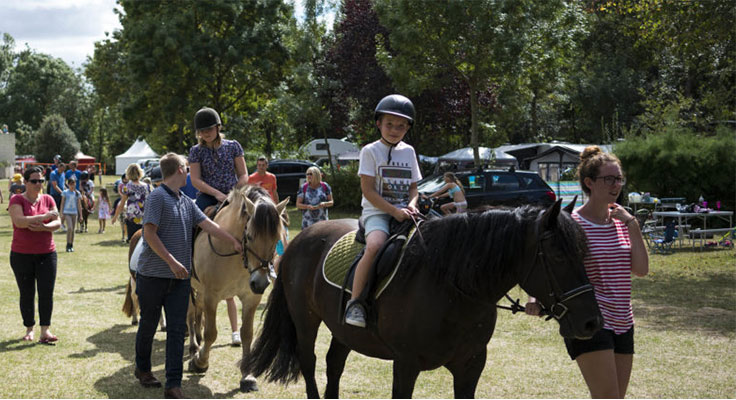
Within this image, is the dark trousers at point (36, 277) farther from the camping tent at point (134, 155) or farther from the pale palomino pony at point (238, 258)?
the camping tent at point (134, 155)

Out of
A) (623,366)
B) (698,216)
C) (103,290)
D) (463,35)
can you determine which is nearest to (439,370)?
(623,366)

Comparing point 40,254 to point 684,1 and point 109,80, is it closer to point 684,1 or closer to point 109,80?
point 684,1

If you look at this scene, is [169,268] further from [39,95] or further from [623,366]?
[39,95]

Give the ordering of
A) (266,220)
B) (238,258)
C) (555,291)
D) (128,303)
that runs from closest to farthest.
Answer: (555,291) → (266,220) → (238,258) → (128,303)

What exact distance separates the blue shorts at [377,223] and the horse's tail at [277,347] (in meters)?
1.39

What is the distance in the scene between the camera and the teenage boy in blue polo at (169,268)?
5.42 metres

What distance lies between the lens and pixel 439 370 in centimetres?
672

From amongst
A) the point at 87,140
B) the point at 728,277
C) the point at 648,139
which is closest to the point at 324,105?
the point at 648,139

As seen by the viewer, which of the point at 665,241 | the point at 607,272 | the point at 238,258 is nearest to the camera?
the point at 607,272

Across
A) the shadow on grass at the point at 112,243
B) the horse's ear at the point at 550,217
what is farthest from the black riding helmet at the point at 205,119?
the shadow on grass at the point at 112,243

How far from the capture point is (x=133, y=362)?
7.06 meters

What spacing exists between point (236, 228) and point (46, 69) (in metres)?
97.7

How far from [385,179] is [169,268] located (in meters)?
2.23

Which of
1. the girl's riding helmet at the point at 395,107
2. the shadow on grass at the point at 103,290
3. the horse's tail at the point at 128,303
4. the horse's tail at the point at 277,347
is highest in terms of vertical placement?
the girl's riding helmet at the point at 395,107
